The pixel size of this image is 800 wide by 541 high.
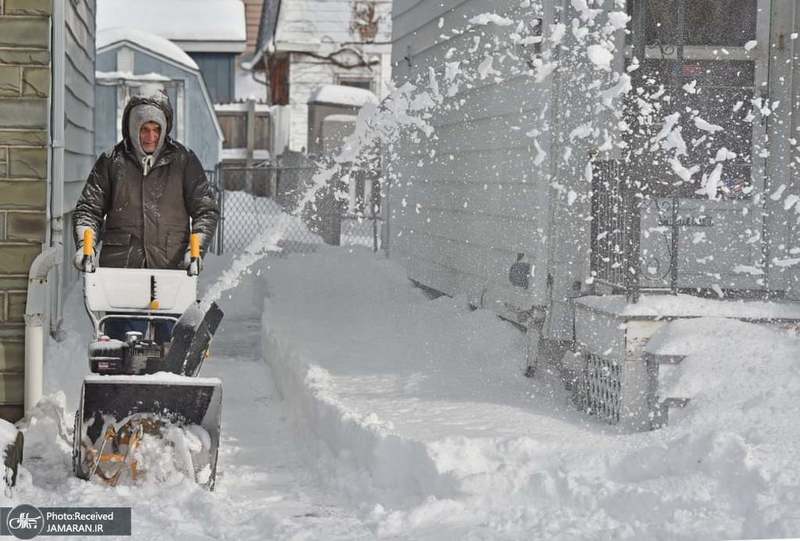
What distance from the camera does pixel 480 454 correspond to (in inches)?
251

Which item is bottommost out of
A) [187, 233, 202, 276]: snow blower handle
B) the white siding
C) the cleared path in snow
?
the cleared path in snow

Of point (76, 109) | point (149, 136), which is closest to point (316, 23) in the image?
point (76, 109)

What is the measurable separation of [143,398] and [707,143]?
402 centimetres

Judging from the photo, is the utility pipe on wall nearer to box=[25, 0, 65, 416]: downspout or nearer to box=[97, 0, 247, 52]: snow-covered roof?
box=[25, 0, 65, 416]: downspout

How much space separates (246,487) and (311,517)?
26.3 inches

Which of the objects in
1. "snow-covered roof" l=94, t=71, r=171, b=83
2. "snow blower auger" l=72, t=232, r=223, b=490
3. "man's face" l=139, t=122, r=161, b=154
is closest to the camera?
"snow blower auger" l=72, t=232, r=223, b=490

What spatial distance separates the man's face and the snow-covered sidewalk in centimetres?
164

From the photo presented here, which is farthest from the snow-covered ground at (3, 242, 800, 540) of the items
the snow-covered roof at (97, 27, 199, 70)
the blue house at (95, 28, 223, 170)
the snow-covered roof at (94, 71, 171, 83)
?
the snow-covered roof at (97, 27, 199, 70)

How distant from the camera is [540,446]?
20.9 feet

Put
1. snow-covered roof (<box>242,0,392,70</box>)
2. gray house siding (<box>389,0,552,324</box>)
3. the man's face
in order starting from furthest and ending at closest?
1. snow-covered roof (<box>242,0,392,70</box>)
2. gray house siding (<box>389,0,552,324</box>)
3. the man's face

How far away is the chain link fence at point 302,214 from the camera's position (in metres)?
20.1

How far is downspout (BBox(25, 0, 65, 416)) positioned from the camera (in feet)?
24.6

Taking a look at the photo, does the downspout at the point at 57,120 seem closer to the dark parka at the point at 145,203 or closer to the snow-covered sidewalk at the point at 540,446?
the dark parka at the point at 145,203

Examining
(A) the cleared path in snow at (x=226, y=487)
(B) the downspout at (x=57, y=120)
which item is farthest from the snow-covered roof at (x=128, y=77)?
(B) the downspout at (x=57, y=120)
